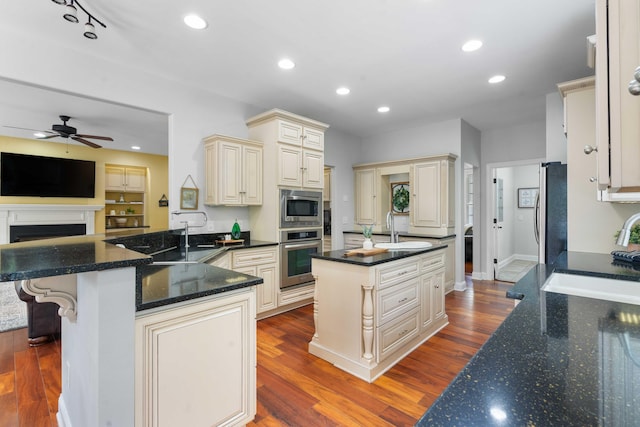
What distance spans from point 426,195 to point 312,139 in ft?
6.49

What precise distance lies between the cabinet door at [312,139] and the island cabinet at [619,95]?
3.31 meters

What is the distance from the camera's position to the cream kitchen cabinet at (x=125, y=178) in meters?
7.02

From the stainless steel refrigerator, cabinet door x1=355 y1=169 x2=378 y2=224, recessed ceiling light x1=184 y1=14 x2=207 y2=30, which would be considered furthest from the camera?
cabinet door x1=355 y1=169 x2=378 y2=224

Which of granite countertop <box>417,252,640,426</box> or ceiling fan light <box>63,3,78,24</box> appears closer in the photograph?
granite countertop <box>417,252,640,426</box>

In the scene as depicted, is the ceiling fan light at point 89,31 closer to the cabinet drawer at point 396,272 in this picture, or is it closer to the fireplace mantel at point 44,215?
the cabinet drawer at point 396,272

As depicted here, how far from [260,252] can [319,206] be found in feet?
3.62

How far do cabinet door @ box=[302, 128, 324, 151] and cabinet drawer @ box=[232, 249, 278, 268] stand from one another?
4.80 ft

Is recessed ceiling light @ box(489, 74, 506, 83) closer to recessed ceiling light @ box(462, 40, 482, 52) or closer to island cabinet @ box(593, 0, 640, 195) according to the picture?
recessed ceiling light @ box(462, 40, 482, 52)

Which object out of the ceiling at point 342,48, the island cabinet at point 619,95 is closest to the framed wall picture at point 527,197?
the ceiling at point 342,48

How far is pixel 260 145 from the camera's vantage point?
12.1ft

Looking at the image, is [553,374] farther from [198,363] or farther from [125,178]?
[125,178]

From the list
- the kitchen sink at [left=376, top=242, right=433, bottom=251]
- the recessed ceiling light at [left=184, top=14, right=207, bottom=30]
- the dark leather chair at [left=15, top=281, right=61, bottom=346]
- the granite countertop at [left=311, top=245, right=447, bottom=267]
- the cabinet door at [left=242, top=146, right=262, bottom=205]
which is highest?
the recessed ceiling light at [left=184, top=14, right=207, bottom=30]

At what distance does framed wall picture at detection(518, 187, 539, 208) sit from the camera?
6.99m

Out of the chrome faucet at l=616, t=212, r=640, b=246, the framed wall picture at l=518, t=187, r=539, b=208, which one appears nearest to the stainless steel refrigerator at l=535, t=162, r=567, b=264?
the chrome faucet at l=616, t=212, r=640, b=246
